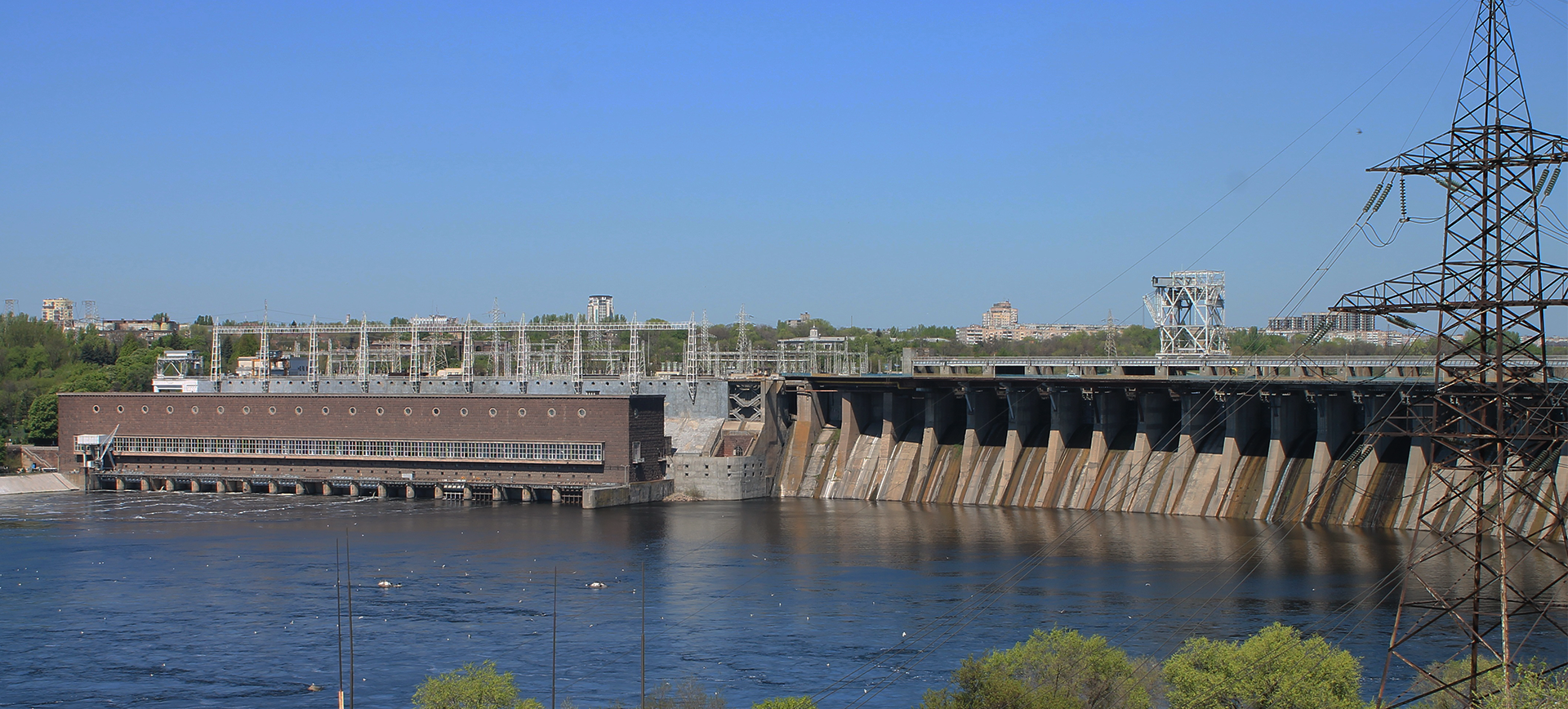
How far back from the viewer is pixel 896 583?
46.4 meters

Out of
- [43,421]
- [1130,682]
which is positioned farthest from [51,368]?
[1130,682]

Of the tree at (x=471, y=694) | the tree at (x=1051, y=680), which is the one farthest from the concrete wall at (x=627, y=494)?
the tree at (x=1051, y=680)

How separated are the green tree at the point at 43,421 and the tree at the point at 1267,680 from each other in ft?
285

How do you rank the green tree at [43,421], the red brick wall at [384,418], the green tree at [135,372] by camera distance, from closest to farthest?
the red brick wall at [384,418] < the green tree at [43,421] < the green tree at [135,372]

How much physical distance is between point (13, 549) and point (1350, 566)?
49.5 meters

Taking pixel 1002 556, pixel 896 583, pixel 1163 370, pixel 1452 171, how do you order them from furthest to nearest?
pixel 1163 370
pixel 1002 556
pixel 896 583
pixel 1452 171

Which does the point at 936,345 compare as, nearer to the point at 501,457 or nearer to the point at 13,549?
the point at 501,457

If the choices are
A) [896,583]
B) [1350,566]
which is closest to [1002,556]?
[896,583]

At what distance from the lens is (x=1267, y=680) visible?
2461cm

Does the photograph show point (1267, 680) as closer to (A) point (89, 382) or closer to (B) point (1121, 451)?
(B) point (1121, 451)

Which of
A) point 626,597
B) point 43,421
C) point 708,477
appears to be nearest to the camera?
point 626,597

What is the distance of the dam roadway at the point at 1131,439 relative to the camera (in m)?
59.2

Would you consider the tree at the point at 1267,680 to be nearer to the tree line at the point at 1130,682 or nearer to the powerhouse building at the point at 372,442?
the tree line at the point at 1130,682

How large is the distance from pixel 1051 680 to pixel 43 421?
8560cm
